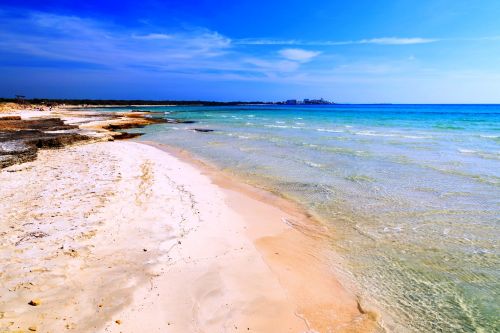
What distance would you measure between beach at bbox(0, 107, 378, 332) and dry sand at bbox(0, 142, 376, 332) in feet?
0.06

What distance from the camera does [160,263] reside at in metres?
5.29

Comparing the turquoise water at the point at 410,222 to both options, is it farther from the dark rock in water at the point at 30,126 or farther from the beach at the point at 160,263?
the dark rock in water at the point at 30,126

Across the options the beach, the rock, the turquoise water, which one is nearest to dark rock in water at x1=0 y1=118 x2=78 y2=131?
the turquoise water

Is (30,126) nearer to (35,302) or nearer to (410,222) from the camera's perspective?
(35,302)

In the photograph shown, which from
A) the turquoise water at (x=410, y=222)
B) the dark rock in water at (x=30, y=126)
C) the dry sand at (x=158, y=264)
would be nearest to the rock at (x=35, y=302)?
the dry sand at (x=158, y=264)

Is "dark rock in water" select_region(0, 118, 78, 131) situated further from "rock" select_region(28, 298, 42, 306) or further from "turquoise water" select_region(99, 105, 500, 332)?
"rock" select_region(28, 298, 42, 306)

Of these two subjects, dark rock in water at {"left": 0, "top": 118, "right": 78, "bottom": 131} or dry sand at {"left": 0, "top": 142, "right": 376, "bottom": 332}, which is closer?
dry sand at {"left": 0, "top": 142, "right": 376, "bottom": 332}

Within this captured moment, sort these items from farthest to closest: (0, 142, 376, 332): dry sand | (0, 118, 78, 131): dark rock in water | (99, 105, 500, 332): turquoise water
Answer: (0, 118, 78, 131): dark rock in water → (99, 105, 500, 332): turquoise water → (0, 142, 376, 332): dry sand

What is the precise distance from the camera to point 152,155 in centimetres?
1582

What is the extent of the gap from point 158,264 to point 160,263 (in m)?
0.04

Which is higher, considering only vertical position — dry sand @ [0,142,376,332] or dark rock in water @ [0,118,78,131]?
dark rock in water @ [0,118,78,131]

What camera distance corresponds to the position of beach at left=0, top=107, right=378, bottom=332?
4051 millimetres

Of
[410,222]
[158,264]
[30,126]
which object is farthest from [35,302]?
[30,126]

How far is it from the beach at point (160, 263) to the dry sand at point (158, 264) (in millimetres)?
18
